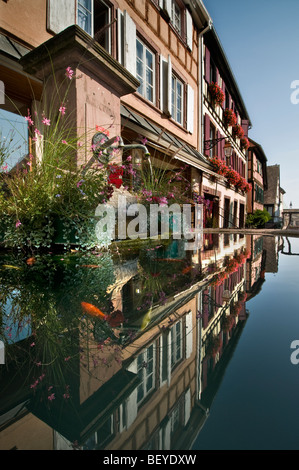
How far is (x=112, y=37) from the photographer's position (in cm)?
526

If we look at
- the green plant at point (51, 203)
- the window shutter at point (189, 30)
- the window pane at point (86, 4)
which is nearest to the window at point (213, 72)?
the window shutter at point (189, 30)

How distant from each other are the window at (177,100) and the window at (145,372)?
809 centimetres

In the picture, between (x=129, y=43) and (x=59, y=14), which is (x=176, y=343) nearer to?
(x=59, y=14)

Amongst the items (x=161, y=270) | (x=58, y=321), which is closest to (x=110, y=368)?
(x=58, y=321)

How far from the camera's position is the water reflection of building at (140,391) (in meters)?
0.34

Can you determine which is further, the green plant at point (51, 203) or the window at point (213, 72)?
the window at point (213, 72)

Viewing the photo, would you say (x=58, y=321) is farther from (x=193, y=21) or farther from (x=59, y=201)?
(x=193, y=21)

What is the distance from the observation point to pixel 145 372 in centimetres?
47

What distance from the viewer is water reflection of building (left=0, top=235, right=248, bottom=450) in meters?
0.34

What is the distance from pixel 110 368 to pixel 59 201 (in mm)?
1717

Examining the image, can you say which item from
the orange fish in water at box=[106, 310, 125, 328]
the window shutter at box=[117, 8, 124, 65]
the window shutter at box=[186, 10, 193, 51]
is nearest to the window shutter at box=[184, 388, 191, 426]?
the orange fish in water at box=[106, 310, 125, 328]

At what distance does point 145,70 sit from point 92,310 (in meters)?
6.95

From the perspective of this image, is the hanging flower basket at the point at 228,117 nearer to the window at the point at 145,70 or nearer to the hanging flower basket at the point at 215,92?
the hanging flower basket at the point at 215,92

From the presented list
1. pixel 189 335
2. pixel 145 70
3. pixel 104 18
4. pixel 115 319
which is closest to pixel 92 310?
pixel 115 319
